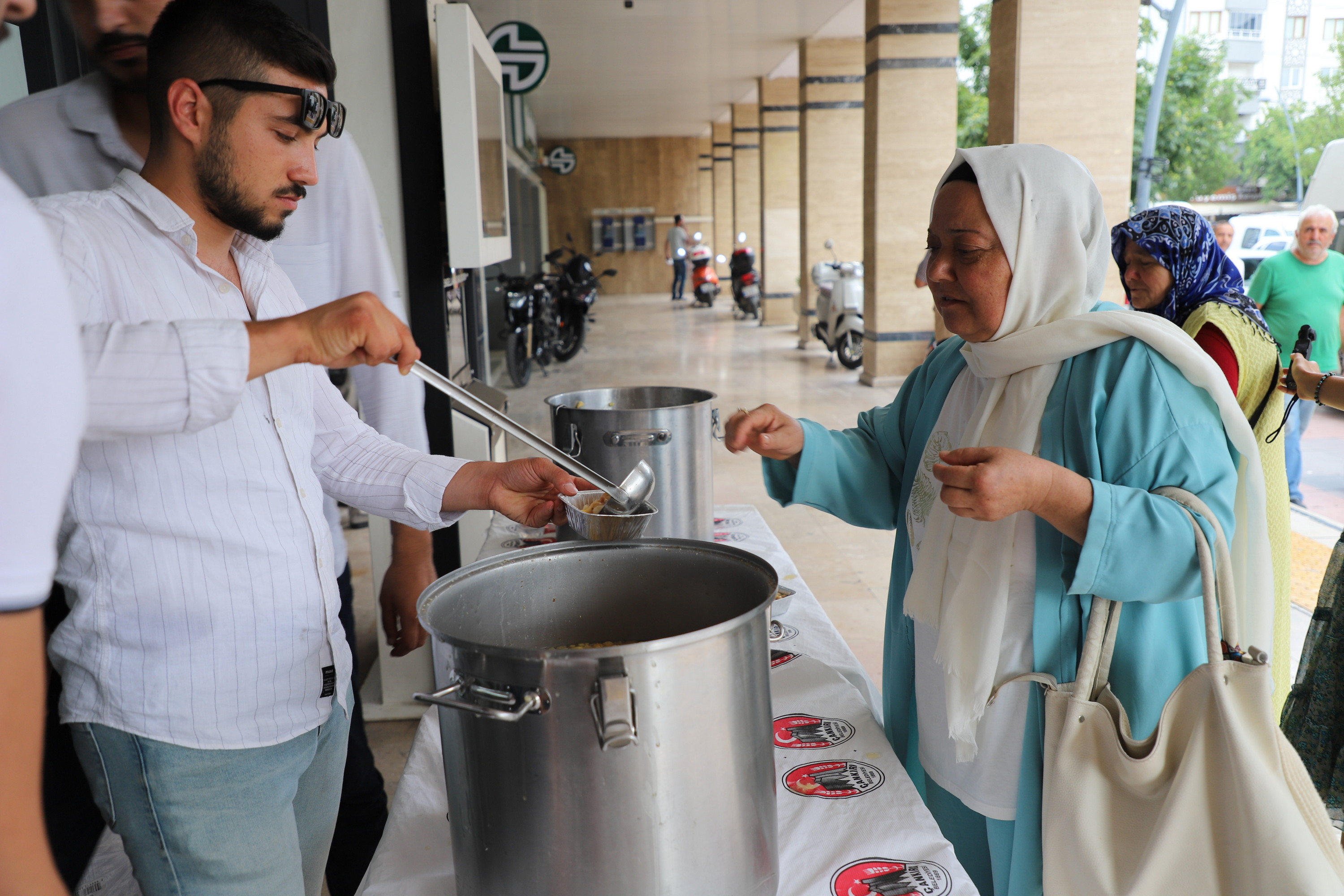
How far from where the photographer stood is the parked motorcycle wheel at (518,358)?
9.34m

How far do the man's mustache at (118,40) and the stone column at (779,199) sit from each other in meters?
14.4

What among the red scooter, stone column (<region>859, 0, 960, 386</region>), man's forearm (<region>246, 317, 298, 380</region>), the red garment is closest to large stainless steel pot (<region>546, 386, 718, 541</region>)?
man's forearm (<region>246, 317, 298, 380</region>)

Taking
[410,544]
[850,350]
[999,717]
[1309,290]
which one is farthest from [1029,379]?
[850,350]

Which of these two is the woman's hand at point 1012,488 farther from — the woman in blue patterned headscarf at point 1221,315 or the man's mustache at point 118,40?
the woman in blue patterned headscarf at point 1221,315

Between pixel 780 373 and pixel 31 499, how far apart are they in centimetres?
984

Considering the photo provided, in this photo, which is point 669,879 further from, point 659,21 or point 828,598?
point 659,21

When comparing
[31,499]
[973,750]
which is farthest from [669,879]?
[973,750]

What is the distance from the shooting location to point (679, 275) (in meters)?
21.6

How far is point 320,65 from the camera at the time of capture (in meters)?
1.17

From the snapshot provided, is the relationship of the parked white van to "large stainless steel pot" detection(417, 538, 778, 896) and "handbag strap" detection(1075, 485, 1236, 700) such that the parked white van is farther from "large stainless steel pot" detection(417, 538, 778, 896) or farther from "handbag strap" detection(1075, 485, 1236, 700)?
"large stainless steel pot" detection(417, 538, 778, 896)

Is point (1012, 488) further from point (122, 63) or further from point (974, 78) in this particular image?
point (974, 78)

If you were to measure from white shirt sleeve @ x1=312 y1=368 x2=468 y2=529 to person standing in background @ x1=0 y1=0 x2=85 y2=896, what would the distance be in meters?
0.80

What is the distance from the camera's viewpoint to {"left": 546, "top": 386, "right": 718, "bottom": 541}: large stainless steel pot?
158 centimetres

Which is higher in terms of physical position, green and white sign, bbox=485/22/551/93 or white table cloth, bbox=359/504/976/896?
green and white sign, bbox=485/22/551/93
